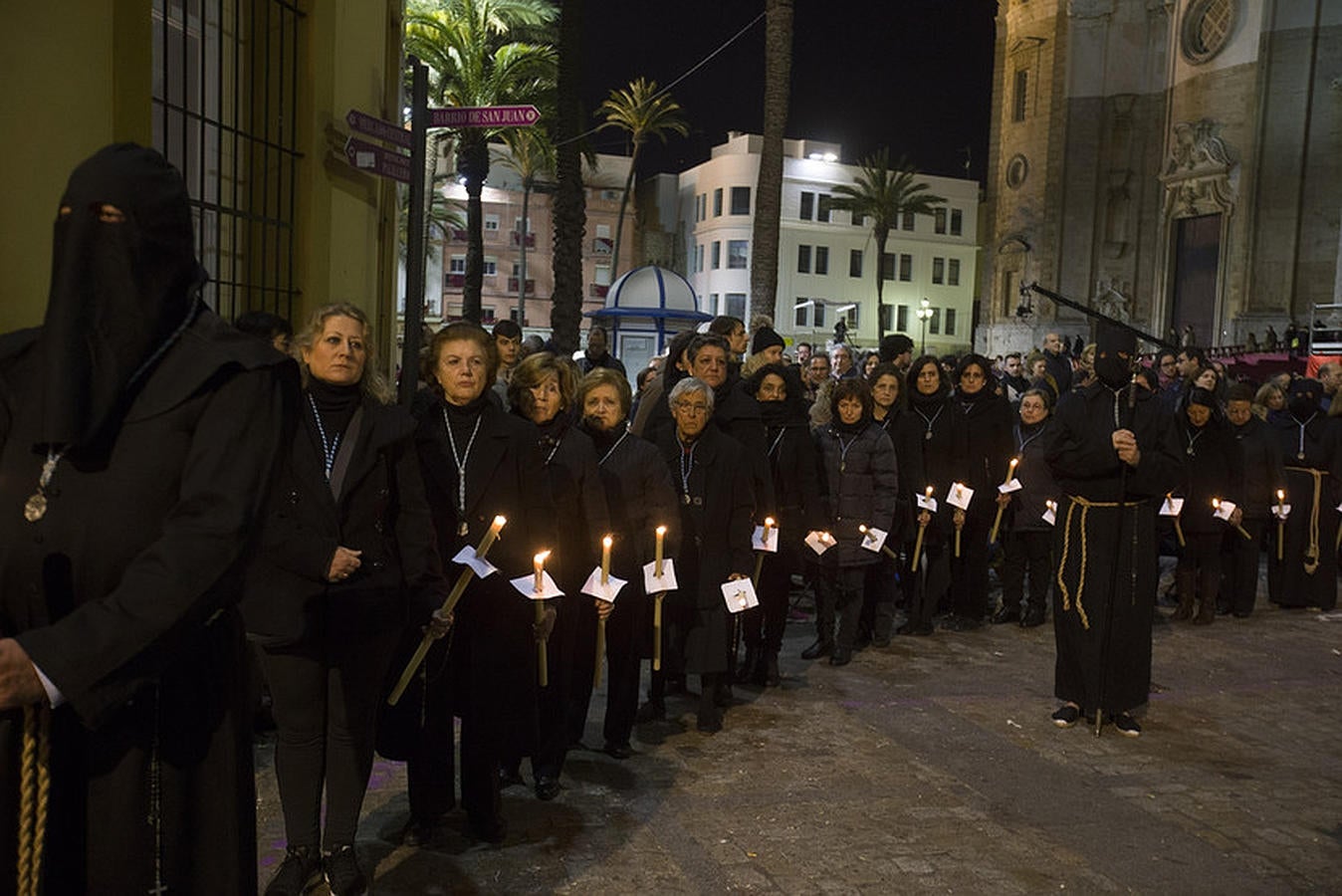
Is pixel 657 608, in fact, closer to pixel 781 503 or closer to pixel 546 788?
pixel 546 788

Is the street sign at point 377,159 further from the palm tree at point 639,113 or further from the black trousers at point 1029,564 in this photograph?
the palm tree at point 639,113

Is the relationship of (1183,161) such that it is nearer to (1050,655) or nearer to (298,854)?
(1050,655)

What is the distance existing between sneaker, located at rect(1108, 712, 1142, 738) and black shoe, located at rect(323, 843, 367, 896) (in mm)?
4770

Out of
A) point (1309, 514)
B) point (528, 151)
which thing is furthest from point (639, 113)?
point (1309, 514)

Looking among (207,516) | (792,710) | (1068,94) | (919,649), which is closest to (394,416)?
(207,516)

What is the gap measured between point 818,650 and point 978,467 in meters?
2.32

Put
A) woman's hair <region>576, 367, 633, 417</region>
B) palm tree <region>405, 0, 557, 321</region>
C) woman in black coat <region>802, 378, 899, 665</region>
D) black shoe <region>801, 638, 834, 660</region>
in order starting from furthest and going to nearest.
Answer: palm tree <region>405, 0, 557, 321</region> → black shoe <region>801, 638, 834, 660</region> → woman in black coat <region>802, 378, 899, 665</region> → woman's hair <region>576, 367, 633, 417</region>

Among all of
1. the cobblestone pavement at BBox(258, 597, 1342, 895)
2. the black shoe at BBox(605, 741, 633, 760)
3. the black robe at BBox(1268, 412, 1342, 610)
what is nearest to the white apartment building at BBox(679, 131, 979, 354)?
the black robe at BBox(1268, 412, 1342, 610)

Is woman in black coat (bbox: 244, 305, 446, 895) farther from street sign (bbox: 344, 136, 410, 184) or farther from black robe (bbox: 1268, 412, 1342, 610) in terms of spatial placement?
black robe (bbox: 1268, 412, 1342, 610)

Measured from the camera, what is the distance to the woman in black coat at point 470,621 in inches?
197

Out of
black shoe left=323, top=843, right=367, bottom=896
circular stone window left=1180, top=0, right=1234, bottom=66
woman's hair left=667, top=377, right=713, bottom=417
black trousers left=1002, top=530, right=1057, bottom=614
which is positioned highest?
circular stone window left=1180, top=0, right=1234, bottom=66

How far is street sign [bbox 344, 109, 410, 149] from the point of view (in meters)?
7.64

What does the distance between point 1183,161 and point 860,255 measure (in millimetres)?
31951

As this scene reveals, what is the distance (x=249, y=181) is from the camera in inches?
346
